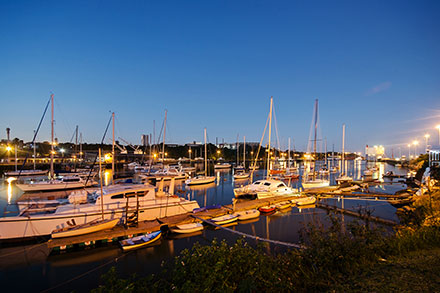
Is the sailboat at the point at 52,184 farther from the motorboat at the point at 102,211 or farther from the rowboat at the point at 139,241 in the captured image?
the rowboat at the point at 139,241

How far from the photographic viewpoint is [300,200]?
23.0m

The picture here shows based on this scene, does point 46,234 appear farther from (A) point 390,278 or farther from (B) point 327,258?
(A) point 390,278

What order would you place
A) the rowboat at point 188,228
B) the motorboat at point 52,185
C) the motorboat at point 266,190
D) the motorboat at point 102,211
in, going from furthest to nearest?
the motorboat at point 52,185
the motorboat at point 266,190
the rowboat at point 188,228
the motorboat at point 102,211

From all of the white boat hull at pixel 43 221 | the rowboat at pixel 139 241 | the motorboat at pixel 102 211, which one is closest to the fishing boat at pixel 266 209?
the motorboat at pixel 102 211

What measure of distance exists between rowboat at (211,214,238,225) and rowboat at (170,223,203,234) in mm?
1711

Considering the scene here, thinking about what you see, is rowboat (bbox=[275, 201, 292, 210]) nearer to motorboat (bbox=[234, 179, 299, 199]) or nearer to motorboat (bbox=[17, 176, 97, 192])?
motorboat (bbox=[234, 179, 299, 199])

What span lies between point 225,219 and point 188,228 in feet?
10.4

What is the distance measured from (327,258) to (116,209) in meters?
12.9

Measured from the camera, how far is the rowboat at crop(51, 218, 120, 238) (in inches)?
489

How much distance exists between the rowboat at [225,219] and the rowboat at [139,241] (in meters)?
4.45

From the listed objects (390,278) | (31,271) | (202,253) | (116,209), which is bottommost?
(31,271)

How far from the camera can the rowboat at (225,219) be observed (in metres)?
16.5

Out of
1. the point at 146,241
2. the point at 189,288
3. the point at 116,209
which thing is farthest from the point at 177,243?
the point at 189,288

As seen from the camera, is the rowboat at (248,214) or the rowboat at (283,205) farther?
the rowboat at (283,205)
